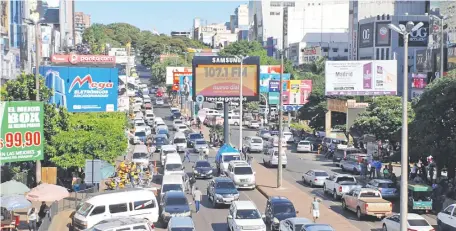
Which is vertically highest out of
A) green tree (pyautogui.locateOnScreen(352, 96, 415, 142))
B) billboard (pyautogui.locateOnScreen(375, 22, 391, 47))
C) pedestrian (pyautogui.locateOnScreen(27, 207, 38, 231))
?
billboard (pyautogui.locateOnScreen(375, 22, 391, 47))

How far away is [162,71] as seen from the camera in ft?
452

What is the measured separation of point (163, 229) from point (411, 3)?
433 ft

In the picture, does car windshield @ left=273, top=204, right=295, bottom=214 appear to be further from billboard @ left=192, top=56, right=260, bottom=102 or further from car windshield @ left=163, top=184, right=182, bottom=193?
billboard @ left=192, top=56, right=260, bottom=102

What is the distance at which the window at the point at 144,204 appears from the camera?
88.7ft

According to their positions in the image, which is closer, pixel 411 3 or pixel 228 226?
pixel 228 226

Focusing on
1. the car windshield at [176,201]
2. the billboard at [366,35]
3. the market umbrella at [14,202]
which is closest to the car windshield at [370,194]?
the car windshield at [176,201]

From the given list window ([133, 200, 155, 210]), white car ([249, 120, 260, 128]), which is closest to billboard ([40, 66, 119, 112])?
window ([133, 200, 155, 210])

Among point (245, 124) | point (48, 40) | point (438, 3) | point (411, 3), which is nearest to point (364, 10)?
point (411, 3)

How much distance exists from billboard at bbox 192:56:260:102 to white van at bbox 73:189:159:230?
28.6 metres

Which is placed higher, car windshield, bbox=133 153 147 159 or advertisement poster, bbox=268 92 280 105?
advertisement poster, bbox=268 92 280 105

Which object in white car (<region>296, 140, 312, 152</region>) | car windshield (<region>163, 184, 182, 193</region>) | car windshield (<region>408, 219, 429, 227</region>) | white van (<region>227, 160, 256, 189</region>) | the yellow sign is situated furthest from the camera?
white car (<region>296, 140, 312, 152</region>)

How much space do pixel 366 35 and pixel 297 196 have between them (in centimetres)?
9361

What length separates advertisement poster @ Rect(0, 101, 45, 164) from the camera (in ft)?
86.2

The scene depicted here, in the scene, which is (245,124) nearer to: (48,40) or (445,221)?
(48,40)
